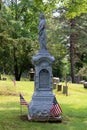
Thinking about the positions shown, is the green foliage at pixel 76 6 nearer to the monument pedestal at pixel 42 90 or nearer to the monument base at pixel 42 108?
the monument pedestal at pixel 42 90

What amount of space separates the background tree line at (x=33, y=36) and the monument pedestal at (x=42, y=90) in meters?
9.57

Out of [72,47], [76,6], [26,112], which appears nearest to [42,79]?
[26,112]

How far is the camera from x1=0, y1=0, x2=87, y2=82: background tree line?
25828mm

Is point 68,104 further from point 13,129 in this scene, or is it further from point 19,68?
point 19,68

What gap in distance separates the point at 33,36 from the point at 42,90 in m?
32.3

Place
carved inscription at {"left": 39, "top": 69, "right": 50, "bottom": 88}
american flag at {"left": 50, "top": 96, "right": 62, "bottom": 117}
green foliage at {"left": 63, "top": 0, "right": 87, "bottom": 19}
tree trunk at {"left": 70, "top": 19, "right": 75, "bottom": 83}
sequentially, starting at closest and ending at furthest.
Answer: american flag at {"left": 50, "top": 96, "right": 62, "bottom": 117} < carved inscription at {"left": 39, "top": 69, "right": 50, "bottom": 88} < green foliage at {"left": 63, "top": 0, "right": 87, "bottom": 19} < tree trunk at {"left": 70, "top": 19, "right": 75, "bottom": 83}

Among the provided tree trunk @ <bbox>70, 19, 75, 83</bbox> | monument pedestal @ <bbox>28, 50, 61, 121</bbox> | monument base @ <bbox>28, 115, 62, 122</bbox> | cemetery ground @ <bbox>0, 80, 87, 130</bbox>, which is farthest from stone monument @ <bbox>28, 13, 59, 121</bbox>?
tree trunk @ <bbox>70, 19, 75, 83</bbox>

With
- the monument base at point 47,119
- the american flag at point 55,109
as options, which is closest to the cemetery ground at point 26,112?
the monument base at point 47,119

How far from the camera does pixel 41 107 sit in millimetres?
14445

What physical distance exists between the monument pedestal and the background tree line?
957 centimetres

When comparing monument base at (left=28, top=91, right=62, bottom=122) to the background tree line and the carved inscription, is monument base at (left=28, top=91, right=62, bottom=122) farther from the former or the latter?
the background tree line

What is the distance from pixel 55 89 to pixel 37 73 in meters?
11.3

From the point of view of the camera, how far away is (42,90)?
48.8ft

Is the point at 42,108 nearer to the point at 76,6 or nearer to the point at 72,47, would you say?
the point at 76,6
